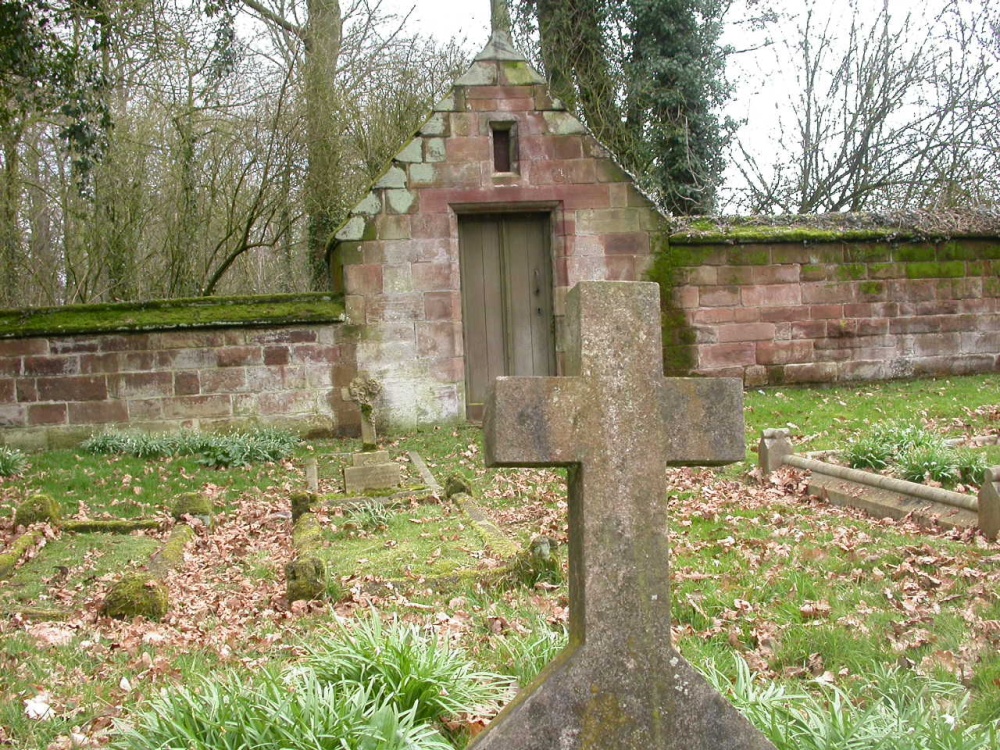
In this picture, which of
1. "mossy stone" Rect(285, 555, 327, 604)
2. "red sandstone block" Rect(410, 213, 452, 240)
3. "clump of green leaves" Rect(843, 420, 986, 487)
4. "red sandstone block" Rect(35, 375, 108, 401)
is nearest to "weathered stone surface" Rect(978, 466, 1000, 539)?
"clump of green leaves" Rect(843, 420, 986, 487)

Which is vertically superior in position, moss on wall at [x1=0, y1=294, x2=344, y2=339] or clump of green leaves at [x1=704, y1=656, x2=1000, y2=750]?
moss on wall at [x1=0, y1=294, x2=344, y2=339]

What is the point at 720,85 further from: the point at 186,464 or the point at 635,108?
the point at 186,464

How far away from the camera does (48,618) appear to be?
17.4 ft

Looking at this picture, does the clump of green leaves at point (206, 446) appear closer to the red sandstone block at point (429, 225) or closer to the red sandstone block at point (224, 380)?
the red sandstone block at point (224, 380)

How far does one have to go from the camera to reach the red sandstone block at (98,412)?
11.5 meters

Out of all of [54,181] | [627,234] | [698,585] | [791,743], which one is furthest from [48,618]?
[54,181]

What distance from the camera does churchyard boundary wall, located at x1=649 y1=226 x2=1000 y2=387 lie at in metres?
12.4

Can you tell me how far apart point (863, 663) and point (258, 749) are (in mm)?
2519

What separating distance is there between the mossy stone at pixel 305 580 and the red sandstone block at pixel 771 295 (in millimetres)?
8617

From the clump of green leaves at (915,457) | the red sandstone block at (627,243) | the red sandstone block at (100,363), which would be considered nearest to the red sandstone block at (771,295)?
the red sandstone block at (627,243)

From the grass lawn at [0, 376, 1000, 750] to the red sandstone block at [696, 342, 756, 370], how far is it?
3381 millimetres

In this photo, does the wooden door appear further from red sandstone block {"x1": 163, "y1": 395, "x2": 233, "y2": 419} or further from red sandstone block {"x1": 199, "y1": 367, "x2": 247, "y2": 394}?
red sandstone block {"x1": 163, "y1": 395, "x2": 233, "y2": 419}

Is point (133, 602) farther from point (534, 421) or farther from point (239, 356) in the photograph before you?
point (239, 356)

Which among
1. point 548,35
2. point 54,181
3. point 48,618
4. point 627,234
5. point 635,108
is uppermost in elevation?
point 548,35
